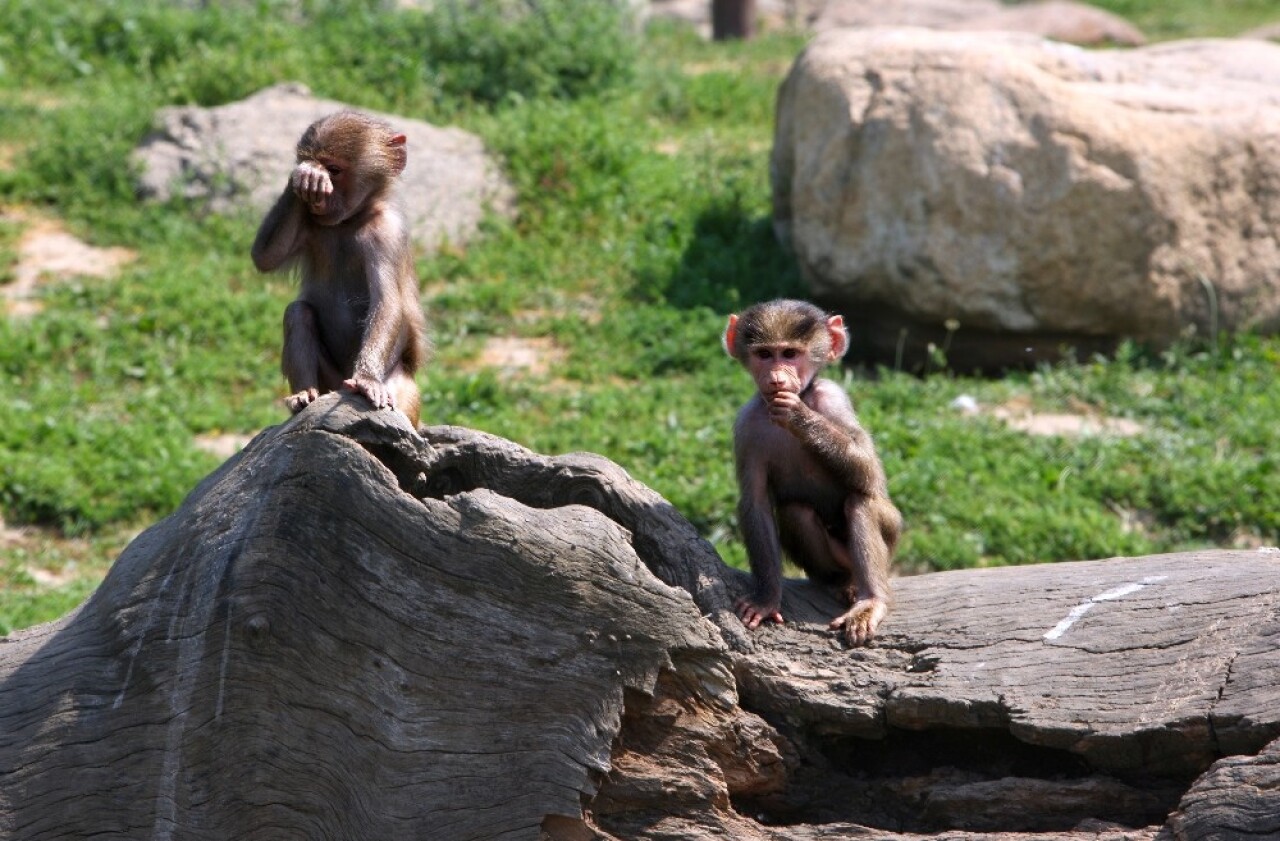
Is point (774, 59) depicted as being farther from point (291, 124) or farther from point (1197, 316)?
point (1197, 316)

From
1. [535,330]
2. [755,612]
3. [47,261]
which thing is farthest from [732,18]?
[755,612]

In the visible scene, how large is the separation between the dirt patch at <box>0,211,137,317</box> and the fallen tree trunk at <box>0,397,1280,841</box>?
6469mm

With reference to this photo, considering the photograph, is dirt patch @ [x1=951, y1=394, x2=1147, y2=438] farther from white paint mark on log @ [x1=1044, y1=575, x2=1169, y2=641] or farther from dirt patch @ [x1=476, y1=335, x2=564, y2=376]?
white paint mark on log @ [x1=1044, y1=575, x2=1169, y2=641]

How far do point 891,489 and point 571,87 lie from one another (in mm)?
6846

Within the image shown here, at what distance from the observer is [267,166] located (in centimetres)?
1202

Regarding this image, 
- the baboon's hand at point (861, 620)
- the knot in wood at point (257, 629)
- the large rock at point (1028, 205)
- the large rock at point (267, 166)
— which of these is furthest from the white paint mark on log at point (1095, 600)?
the large rock at point (267, 166)

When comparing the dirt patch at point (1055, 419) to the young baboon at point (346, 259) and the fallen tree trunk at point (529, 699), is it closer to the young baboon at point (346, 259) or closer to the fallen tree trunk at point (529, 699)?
the fallen tree trunk at point (529, 699)

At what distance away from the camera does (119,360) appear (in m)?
10.3

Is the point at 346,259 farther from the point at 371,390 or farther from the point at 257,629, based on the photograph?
the point at 257,629

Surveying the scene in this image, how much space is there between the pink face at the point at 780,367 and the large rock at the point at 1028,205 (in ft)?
15.8

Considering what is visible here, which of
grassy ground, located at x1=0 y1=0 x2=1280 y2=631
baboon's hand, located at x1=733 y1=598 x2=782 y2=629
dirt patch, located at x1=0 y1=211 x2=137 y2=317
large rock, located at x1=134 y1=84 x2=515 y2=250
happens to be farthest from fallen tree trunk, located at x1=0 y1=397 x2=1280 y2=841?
large rock, located at x1=134 y1=84 x2=515 y2=250

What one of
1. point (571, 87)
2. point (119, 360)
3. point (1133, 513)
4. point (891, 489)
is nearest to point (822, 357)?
point (891, 489)

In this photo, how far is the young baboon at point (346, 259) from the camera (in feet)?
19.6

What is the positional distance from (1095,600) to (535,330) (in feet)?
21.1
